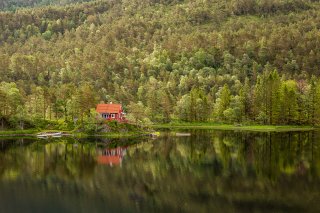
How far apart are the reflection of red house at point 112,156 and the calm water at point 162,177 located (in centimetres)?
17

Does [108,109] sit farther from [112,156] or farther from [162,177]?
[162,177]

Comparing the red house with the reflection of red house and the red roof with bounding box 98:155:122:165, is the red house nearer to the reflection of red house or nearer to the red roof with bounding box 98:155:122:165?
the reflection of red house

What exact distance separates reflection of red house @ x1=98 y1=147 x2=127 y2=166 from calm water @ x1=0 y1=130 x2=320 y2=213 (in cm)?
17

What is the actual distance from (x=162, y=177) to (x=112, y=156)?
21.1 meters

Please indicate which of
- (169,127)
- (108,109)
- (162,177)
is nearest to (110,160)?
(162,177)

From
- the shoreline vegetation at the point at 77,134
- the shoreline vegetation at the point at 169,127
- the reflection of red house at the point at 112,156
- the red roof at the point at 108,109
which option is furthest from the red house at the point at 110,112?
the reflection of red house at the point at 112,156

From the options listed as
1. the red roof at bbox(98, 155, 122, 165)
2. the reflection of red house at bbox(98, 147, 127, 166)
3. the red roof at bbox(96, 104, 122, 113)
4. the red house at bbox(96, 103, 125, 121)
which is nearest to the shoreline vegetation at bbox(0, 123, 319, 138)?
the red house at bbox(96, 103, 125, 121)

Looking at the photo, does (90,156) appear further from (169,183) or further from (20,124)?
(20,124)

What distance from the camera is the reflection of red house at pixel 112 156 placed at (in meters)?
81.6

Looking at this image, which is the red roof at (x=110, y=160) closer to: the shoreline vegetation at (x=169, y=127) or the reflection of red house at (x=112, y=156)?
the reflection of red house at (x=112, y=156)

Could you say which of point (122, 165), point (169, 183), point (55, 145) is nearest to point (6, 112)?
point (55, 145)

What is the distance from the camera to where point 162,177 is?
68.8 m

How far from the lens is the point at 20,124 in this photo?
431 feet

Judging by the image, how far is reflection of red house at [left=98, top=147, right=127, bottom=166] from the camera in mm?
81625
